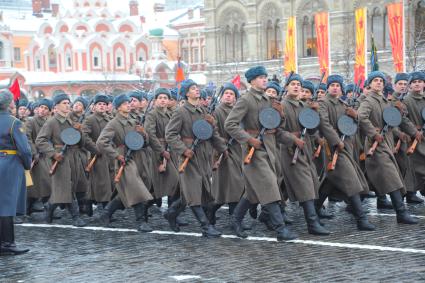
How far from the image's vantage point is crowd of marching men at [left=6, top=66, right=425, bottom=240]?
10.2 metres

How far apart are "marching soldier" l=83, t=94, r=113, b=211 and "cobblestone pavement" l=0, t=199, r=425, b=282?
1.06 metres

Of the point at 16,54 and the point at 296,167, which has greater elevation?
the point at 16,54

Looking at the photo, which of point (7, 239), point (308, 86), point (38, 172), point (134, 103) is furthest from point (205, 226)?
point (38, 172)

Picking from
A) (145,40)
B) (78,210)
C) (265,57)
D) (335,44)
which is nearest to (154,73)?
(145,40)

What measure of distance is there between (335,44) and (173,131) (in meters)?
37.8

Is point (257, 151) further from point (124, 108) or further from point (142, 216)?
point (124, 108)

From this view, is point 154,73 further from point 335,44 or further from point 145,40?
point 335,44

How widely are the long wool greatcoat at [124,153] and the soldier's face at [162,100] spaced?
0.63 m

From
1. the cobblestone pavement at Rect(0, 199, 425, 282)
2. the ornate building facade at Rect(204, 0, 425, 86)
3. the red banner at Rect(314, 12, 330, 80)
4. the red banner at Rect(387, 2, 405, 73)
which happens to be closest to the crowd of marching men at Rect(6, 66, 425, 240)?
the cobblestone pavement at Rect(0, 199, 425, 282)

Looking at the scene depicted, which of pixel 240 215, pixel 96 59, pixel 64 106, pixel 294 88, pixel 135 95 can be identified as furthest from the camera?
pixel 96 59

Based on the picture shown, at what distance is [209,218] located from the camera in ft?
36.9

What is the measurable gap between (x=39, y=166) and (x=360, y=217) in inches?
221

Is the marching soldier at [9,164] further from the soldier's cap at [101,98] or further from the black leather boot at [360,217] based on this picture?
the black leather boot at [360,217]

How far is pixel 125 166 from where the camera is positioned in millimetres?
11555
